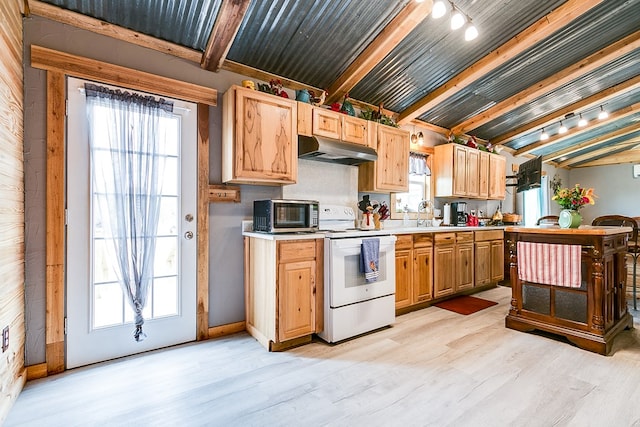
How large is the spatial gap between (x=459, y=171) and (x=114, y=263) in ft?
15.1

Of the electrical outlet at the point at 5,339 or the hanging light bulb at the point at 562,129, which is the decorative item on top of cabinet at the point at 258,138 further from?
the hanging light bulb at the point at 562,129

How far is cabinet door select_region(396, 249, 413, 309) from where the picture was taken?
3.32 meters

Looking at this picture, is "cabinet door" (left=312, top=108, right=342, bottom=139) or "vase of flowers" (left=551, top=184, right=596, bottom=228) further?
"cabinet door" (left=312, top=108, right=342, bottom=139)

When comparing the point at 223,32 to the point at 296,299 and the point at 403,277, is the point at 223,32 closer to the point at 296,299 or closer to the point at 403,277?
the point at 296,299

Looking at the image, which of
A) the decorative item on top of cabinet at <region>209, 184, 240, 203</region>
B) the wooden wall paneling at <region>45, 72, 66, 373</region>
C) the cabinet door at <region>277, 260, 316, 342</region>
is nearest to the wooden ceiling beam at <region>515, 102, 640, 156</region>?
the cabinet door at <region>277, 260, 316, 342</region>

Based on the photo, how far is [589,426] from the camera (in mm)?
1584

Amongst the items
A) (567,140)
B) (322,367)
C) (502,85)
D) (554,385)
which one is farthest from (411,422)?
(567,140)

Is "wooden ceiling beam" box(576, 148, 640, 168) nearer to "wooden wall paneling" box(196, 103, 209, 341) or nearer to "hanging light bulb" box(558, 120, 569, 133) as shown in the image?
"hanging light bulb" box(558, 120, 569, 133)

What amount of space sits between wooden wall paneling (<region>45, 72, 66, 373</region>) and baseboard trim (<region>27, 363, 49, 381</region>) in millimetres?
26

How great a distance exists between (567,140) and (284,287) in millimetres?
7592

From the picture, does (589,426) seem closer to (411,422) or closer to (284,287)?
(411,422)

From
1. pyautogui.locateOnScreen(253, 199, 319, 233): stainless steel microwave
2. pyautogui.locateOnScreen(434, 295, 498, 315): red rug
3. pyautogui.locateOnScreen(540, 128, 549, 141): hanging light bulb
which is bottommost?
pyautogui.locateOnScreen(434, 295, 498, 315): red rug

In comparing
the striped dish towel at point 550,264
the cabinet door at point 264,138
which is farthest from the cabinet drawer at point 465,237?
the cabinet door at point 264,138

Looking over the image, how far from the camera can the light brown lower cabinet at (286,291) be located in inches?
96.0
